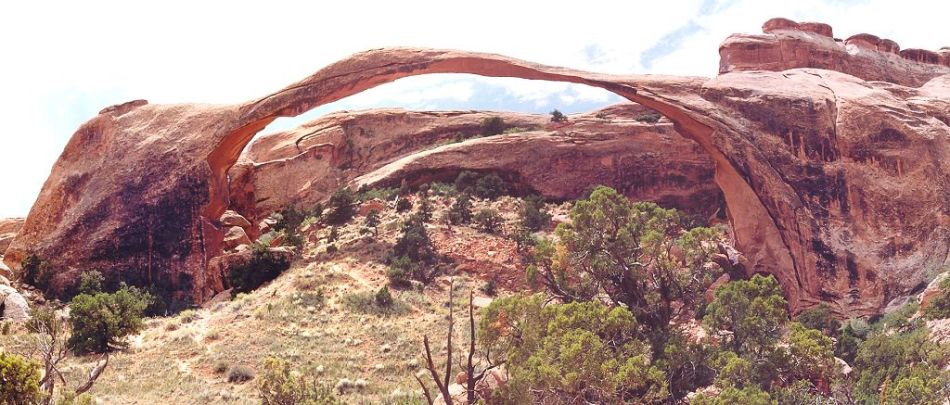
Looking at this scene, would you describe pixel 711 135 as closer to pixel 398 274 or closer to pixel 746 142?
pixel 746 142

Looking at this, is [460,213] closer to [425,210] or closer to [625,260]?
[425,210]

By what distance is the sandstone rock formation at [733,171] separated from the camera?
61.5ft

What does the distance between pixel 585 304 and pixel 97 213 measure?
16461mm

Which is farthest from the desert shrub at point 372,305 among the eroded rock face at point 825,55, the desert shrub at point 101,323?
the eroded rock face at point 825,55

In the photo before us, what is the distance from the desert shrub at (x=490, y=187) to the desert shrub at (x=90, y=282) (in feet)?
42.2

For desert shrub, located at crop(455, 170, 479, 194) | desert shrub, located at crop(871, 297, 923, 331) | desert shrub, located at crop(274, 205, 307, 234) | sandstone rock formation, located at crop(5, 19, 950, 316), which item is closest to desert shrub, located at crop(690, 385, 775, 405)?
desert shrub, located at crop(871, 297, 923, 331)

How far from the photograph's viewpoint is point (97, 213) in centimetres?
2375

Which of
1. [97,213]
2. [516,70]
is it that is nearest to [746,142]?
[516,70]

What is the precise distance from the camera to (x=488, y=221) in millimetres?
25797

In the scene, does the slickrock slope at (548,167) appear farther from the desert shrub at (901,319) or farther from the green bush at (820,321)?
the desert shrub at (901,319)

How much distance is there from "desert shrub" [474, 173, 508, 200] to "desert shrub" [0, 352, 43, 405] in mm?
21220

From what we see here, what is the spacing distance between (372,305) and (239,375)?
4.78 meters

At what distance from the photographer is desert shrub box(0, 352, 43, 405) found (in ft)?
28.1

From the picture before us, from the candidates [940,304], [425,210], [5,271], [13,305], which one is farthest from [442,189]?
[940,304]
